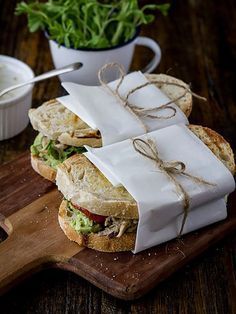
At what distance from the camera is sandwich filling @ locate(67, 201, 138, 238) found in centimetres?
277

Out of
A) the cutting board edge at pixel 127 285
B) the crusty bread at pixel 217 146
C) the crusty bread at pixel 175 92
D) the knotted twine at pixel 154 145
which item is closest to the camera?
the cutting board edge at pixel 127 285

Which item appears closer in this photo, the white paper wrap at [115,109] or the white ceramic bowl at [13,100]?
the white paper wrap at [115,109]

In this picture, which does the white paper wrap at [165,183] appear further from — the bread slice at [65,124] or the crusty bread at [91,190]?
the bread slice at [65,124]

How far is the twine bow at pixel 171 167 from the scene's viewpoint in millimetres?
2730

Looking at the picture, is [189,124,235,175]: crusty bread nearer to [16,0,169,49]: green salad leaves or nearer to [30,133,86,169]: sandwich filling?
[30,133,86,169]: sandwich filling

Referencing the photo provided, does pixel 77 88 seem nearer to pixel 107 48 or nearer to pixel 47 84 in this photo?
pixel 107 48

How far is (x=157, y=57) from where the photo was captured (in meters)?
3.94

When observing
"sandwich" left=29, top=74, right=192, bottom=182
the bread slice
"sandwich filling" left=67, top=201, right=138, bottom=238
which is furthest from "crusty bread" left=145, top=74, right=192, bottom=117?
"sandwich filling" left=67, top=201, right=138, bottom=238

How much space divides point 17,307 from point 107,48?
149 cm

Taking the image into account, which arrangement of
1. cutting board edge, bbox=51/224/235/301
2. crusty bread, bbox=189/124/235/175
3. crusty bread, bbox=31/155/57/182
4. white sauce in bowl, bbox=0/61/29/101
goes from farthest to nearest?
white sauce in bowl, bbox=0/61/29/101 → crusty bread, bbox=31/155/57/182 → crusty bread, bbox=189/124/235/175 → cutting board edge, bbox=51/224/235/301

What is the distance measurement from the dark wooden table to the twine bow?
0.23m

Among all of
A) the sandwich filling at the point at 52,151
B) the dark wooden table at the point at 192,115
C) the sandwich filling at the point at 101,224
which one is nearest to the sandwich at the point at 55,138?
the sandwich filling at the point at 52,151

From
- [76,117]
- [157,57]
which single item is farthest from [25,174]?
[157,57]

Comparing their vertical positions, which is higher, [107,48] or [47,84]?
[107,48]
